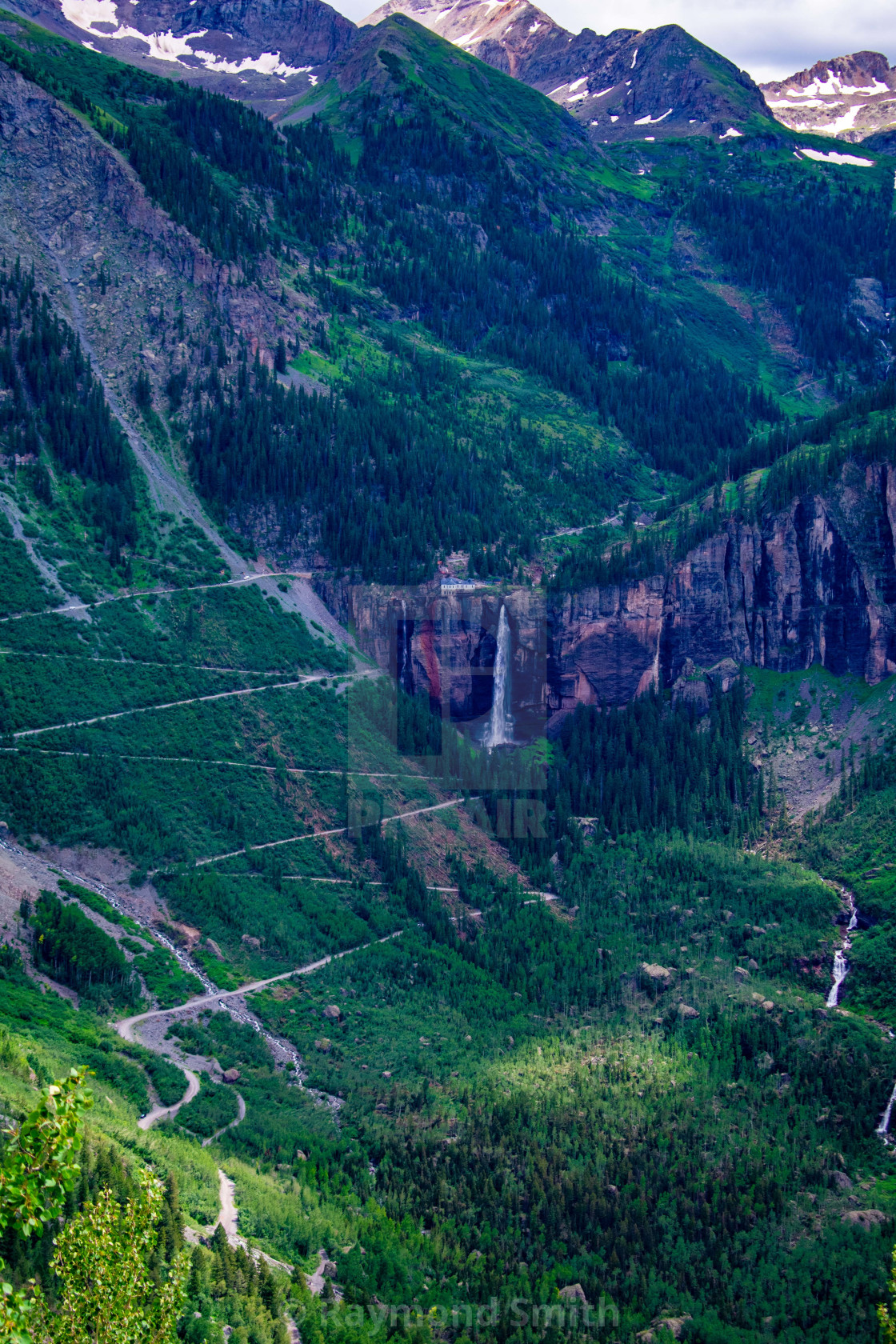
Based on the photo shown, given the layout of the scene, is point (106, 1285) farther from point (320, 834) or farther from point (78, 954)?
point (320, 834)

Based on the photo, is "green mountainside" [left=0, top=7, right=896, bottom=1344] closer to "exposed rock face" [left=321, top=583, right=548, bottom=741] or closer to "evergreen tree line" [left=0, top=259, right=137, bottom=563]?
"evergreen tree line" [left=0, top=259, right=137, bottom=563]

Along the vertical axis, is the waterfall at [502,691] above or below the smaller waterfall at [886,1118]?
above

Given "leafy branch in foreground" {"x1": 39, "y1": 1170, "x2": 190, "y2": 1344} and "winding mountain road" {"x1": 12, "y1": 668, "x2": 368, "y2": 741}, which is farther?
"winding mountain road" {"x1": 12, "y1": 668, "x2": 368, "y2": 741}

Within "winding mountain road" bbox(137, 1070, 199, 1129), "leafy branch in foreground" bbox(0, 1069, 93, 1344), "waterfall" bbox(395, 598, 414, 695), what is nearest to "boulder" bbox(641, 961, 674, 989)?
"winding mountain road" bbox(137, 1070, 199, 1129)

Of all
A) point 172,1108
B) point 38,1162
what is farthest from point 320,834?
point 38,1162

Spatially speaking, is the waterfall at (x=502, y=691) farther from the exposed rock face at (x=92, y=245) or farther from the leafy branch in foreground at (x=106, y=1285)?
the leafy branch in foreground at (x=106, y=1285)

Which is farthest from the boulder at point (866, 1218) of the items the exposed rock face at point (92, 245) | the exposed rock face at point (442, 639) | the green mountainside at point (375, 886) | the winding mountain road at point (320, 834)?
the exposed rock face at point (92, 245)
